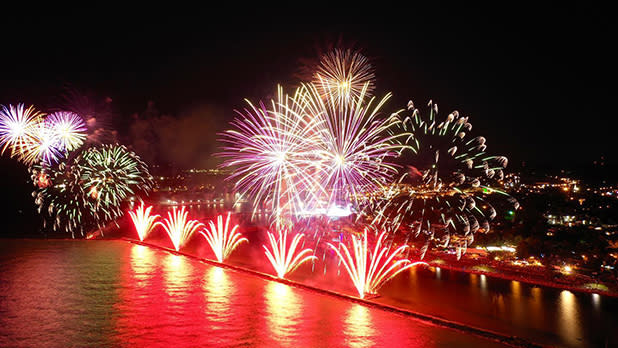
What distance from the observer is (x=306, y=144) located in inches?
605

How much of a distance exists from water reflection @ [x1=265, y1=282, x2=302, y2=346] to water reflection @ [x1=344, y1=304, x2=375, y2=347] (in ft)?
3.27

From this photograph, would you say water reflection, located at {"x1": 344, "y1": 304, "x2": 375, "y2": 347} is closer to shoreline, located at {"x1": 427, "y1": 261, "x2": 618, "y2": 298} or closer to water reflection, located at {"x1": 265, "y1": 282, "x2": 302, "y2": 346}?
water reflection, located at {"x1": 265, "y1": 282, "x2": 302, "y2": 346}

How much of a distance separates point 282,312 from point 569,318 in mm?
6909

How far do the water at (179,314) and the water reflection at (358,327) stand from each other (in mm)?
19

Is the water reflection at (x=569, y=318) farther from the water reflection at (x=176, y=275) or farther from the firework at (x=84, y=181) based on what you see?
the firework at (x=84, y=181)

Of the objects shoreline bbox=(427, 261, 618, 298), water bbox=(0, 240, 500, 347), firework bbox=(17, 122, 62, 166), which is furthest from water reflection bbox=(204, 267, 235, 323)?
firework bbox=(17, 122, 62, 166)

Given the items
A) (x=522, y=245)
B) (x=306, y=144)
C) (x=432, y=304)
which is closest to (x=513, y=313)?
(x=432, y=304)

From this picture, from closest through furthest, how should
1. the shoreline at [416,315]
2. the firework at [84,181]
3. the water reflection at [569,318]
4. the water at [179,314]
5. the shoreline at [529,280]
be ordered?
the water at [179,314] < the shoreline at [416,315] < the water reflection at [569,318] < the shoreline at [529,280] < the firework at [84,181]

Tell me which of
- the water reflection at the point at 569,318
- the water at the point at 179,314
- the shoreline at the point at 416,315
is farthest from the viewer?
the water reflection at the point at 569,318

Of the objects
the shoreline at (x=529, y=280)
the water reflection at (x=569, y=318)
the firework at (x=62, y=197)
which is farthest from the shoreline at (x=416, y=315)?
the firework at (x=62, y=197)

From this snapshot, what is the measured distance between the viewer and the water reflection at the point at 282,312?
840 cm

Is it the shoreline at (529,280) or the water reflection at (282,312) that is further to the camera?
the shoreline at (529,280)

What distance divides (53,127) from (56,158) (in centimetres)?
176

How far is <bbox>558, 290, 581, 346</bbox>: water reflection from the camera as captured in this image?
9.49 metres
